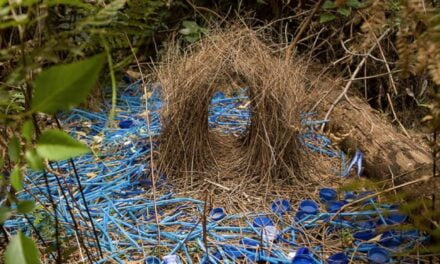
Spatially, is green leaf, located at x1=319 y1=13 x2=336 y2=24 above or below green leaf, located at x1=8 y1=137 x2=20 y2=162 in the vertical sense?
below

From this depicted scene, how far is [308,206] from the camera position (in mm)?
2059

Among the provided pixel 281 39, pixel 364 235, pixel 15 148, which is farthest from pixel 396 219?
pixel 15 148

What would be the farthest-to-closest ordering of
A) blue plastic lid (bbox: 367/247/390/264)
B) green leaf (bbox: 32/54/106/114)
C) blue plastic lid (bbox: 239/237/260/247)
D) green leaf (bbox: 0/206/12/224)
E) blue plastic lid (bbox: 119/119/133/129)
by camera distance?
blue plastic lid (bbox: 119/119/133/129)
blue plastic lid (bbox: 239/237/260/247)
blue plastic lid (bbox: 367/247/390/264)
green leaf (bbox: 0/206/12/224)
green leaf (bbox: 32/54/106/114)

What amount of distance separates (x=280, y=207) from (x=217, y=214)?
24 cm

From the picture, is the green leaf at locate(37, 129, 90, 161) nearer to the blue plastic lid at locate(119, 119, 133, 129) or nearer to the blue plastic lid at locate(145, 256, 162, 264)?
the blue plastic lid at locate(145, 256, 162, 264)

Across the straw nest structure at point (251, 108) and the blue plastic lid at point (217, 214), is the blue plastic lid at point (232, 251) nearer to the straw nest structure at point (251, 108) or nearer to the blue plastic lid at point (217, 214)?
the blue plastic lid at point (217, 214)

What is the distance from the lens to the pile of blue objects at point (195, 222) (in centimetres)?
177

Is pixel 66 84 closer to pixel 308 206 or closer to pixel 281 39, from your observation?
pixel 308 206

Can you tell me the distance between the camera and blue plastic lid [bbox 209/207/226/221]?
78.4 inches

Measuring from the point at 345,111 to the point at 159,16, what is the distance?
1329mm

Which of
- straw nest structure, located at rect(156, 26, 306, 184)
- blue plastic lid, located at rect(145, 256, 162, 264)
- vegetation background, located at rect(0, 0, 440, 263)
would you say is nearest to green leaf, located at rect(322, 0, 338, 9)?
vegetation background, located at rect(0, 0, 440, 263)

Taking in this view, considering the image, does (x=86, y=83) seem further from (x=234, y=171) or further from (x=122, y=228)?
(x=234, y=171)

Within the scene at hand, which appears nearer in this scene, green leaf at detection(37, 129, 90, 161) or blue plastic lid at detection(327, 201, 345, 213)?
green leaf at detection(37, 129, 90, 161)

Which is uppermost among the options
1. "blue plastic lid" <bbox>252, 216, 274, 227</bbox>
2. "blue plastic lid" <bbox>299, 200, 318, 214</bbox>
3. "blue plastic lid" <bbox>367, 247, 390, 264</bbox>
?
"blue plastic lid" <bbox>367, 247, 390, 264</bbox>
